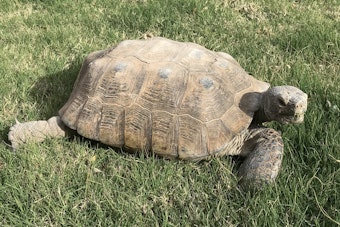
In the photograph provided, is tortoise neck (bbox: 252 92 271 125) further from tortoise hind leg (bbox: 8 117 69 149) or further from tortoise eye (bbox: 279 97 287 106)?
tortoise hind leg (bbox: 8 117 69 149)

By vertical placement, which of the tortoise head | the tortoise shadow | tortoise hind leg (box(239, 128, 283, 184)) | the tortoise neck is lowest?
the tortoise shadow

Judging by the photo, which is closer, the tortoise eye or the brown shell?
the tortoise eye

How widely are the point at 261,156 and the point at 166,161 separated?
674 mm

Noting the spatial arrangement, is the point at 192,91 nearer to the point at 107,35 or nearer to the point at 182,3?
the point at 107,35

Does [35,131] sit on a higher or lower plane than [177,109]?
lower

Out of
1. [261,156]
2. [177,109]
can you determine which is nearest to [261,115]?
[261,156]

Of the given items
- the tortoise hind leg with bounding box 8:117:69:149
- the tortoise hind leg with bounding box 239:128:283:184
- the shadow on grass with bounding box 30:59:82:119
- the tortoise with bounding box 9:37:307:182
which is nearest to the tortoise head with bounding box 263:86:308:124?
the tortoise with bounding box 9:37:307:182

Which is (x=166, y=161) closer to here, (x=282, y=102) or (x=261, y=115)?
(x=261, y=115)

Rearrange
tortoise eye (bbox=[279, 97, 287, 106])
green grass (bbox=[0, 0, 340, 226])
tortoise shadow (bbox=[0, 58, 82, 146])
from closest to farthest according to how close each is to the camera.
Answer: green grass (bbox=[0, 0, 340, 226]) → tortoise eye (bbox=[279, 97, 287, 106]) → tortoise shadow (bbox=[0, 58, 82, 146])

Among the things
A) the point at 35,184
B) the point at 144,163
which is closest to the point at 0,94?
the point at 35,184

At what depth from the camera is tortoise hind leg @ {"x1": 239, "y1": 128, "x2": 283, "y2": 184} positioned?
266 cm

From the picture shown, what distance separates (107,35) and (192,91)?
2.16m

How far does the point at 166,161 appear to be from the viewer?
116 inches

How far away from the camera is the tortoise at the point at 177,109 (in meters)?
2.91
